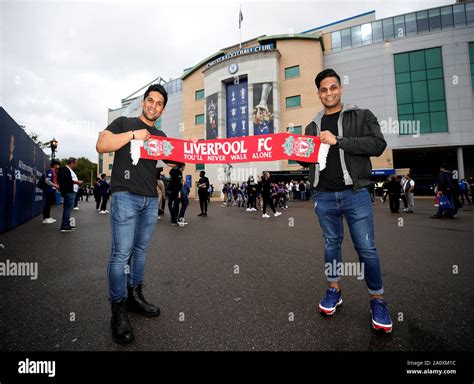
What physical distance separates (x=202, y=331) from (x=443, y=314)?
2.15 metres

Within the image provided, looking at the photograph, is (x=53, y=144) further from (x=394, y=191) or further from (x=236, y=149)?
(x=394, y=191)

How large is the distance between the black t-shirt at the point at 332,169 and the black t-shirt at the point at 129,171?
63.6 inches

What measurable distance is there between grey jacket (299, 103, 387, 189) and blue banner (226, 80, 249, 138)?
103ft

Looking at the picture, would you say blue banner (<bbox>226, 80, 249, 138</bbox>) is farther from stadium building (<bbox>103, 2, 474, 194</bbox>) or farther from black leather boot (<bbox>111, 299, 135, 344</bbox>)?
black leather boot (<bbox>111, 299, 135, 344</bbox>)

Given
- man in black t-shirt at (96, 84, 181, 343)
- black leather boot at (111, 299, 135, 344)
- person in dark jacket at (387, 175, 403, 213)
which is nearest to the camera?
black leather boot at (111, 299, 135, 344)

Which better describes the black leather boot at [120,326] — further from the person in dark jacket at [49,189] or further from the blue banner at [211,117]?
the blue banner at [211,117]

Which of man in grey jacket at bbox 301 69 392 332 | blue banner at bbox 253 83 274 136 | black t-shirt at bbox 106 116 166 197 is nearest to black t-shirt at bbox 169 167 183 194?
black t-shirt at bbox 106 116 166 197

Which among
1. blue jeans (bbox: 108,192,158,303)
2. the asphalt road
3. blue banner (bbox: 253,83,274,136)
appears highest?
blue banner (bbox: 253,83,274,136)

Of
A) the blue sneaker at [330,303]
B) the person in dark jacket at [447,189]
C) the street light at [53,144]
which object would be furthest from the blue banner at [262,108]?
the blue sneaker at [330,303]

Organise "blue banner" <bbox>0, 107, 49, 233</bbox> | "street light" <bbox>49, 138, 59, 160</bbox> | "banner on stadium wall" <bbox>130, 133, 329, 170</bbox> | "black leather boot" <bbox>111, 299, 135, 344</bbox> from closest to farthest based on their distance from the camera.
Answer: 1. "black leather boot" <bbox>111, 299, 135, 344</bbox>
2. "banner on stadium wall" <bbox>130, 133, 329, 170</bbox>
3. "blue banner" <bbox>0, 107, 49, 233</bbox>
4. "street light" <bbox>49, 138, 59, 160</bbox>

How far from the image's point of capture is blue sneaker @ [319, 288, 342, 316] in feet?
7.18

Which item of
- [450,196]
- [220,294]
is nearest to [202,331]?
[220,294]

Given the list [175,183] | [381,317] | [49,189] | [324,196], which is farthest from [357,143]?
[49,189]

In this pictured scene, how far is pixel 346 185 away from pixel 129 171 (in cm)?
193
